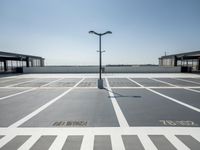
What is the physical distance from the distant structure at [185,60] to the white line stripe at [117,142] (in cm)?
3191

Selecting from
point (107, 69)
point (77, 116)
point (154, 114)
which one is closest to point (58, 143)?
point (77, 116)

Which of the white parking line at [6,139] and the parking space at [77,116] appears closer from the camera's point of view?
the white parking line at [6,139]

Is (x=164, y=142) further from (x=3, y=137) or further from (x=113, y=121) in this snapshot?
(x=3, y=137)

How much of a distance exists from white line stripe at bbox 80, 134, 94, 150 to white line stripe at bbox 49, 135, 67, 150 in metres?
0.65

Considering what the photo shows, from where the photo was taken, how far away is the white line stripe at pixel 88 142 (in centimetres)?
420

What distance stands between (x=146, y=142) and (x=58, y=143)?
275 centimetres

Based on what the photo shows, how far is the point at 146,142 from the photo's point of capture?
4465 millimetres

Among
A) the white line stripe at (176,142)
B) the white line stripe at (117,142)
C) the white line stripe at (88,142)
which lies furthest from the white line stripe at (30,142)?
the white line stripe at (176,142)

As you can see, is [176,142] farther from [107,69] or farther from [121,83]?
[107,69]

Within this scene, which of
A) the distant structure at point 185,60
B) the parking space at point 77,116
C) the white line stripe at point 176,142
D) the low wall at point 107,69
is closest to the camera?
the white line stripe at point 176,142

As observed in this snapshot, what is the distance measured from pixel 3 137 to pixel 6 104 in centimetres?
466

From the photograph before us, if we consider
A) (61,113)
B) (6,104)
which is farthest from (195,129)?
(6,104)

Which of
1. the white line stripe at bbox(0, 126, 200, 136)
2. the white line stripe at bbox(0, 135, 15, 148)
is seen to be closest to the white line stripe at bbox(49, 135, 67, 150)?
the white line stripe at bbox(0, 126, 200, 136)

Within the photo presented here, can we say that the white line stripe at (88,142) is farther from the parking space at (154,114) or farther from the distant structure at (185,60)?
the distant structure at (185,60)
